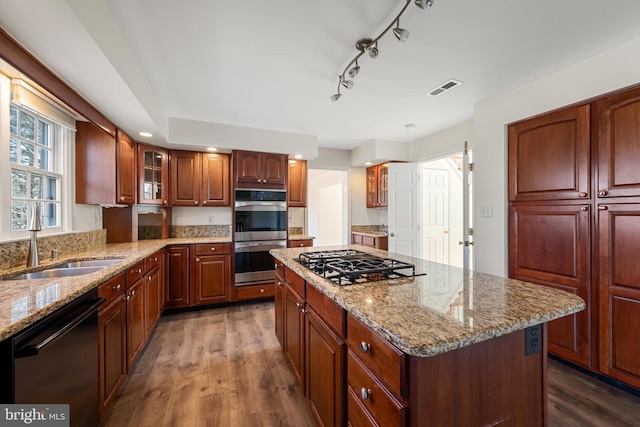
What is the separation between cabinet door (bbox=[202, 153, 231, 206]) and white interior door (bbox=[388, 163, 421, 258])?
2519 mm

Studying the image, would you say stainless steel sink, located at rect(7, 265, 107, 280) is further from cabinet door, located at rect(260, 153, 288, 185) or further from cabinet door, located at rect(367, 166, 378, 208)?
cabinet door, located at rect(367, 166, 378, 208)

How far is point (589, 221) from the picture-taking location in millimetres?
2076

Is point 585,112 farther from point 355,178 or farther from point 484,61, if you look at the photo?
point 355,178

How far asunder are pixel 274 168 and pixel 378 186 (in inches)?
75.6

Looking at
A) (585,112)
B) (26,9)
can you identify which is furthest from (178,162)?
(585,112)

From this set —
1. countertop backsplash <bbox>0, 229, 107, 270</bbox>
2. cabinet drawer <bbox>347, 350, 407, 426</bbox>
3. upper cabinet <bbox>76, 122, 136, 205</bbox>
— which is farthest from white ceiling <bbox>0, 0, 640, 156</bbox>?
cabinet drawer <bbox>347, 350, 407, 426</bbox>

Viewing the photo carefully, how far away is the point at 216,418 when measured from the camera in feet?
5.51

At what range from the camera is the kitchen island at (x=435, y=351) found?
31.9 inches

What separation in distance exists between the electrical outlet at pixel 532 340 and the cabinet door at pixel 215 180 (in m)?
3.63

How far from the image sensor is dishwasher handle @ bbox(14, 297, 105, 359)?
97cm

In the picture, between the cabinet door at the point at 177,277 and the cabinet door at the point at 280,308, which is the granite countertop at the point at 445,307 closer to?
the cabinet door at the point at 280,308

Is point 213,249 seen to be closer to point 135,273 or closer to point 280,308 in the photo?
point 135,273

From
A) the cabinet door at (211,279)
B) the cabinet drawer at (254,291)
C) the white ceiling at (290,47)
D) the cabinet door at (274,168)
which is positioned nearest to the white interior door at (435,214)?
the white ceiling at (290,47)

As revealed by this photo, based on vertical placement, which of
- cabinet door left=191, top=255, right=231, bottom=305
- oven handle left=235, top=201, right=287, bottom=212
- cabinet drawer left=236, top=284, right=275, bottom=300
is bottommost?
cabinet drawer left=236, top=284, right=275, bottom=300
